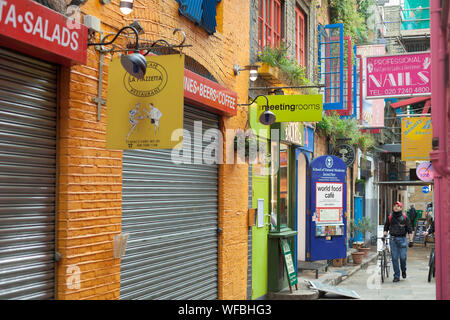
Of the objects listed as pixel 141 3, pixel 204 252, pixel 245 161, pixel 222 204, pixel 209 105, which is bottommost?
pixel 204 252

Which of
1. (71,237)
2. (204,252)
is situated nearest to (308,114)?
(204,252)

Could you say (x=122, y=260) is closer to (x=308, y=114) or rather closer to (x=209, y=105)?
(x=209, y=105)

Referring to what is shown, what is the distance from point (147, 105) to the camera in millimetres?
5547

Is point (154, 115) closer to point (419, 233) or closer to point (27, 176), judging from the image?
point (27, 176)

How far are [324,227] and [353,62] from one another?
6.61 metres

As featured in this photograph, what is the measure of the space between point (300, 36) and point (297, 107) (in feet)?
18.3

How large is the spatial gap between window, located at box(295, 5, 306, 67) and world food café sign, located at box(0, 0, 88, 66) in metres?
9.80

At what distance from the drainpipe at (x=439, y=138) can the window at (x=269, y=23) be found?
6.83m

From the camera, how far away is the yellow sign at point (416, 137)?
1652cm

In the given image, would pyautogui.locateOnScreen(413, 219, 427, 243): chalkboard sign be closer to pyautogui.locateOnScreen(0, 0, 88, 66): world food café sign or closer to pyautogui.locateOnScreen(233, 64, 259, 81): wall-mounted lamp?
pyautogui.locateOnScreen(233, 64, 259, 81): wall-mounted lamp

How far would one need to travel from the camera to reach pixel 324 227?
14.4 metres

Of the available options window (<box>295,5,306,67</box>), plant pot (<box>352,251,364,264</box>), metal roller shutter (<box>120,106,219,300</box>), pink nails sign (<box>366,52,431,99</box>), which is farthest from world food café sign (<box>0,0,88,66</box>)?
plant pot (<box>352,251,364,264</box>)

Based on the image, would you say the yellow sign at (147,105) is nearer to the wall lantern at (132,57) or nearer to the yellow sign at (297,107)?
the wall lantern at (132,57)

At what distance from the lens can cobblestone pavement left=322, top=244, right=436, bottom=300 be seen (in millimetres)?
11703
